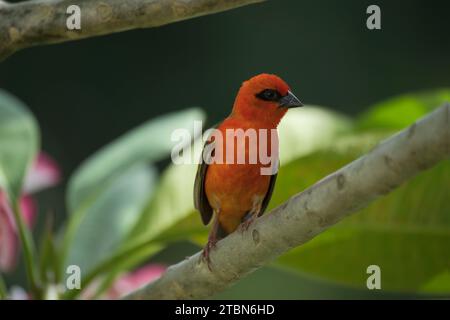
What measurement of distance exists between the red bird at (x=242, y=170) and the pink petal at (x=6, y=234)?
0.32 metres

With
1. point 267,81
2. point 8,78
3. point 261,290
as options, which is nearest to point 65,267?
point 267,81

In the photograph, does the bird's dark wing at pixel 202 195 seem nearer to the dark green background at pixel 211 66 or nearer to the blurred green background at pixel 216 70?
the blurred green background at pixel 216 70

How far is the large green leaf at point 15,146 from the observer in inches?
39.6

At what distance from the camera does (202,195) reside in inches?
36.2

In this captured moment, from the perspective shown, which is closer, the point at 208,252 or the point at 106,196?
the point at 208,252

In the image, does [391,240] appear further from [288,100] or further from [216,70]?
[216,70]

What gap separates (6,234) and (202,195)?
340mm

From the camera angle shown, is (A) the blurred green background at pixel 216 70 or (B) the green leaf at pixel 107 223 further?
(A) the blurred green background at pixel 216 70

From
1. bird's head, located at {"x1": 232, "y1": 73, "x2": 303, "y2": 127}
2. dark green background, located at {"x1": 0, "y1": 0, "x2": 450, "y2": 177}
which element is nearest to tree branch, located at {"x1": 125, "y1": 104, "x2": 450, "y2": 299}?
bird's head, located at {"x1": 232, "y1": 73, "x2": 303, "y2": 127}

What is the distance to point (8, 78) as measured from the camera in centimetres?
317

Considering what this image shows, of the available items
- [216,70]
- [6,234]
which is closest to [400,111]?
[6,234]

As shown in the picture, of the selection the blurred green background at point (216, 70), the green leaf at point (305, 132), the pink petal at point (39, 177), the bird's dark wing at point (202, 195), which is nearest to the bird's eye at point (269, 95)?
the bird's dark wing at point (202, 195)

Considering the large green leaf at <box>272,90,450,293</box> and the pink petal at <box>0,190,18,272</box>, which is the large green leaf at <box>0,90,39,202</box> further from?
the large green leaf at <box>272,90,450,293</box>
